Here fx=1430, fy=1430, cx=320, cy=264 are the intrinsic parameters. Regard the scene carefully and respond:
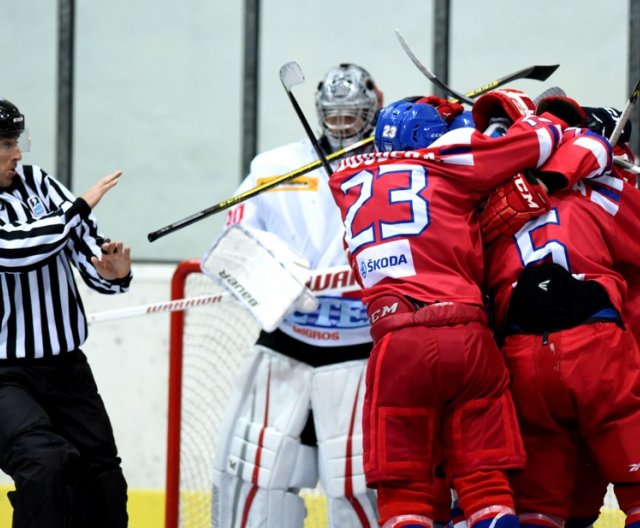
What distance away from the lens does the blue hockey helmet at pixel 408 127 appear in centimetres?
312

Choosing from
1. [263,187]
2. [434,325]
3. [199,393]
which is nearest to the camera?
[434,325]

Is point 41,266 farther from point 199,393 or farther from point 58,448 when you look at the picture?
point 199,393

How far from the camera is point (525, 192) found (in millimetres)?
2920

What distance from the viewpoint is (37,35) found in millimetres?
5316

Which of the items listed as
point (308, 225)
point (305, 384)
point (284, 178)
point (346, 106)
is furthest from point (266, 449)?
point (346, 106)

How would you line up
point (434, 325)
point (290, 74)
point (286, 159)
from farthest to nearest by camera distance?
point (286, 159) < point (290, 74) < point (434, 325)

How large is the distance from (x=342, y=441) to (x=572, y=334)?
929mm

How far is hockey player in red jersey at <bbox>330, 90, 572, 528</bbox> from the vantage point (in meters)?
2.85

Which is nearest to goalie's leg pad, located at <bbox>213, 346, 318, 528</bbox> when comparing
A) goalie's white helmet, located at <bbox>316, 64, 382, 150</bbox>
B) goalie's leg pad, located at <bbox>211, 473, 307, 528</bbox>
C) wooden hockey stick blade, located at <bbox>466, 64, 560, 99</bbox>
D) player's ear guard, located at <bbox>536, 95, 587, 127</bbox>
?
goalie's leg pad, located at <bbox>211, 473, 307, 528</bbox>

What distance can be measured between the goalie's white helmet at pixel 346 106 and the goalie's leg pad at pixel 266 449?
0.60 m

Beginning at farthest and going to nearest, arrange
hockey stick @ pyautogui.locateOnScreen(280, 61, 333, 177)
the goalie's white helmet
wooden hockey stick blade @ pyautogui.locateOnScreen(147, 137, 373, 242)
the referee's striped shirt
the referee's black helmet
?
the goalie's white helmet < wooden hockey stick blade @ pyautogui.locateOnScreen(147, 137, 373, 242) < hockey stick @ pyautogui.locateOnScreen(280, 61, 333, 177) < the referee's black helmet < the referee's striped shirt

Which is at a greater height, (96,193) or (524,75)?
(524,75)

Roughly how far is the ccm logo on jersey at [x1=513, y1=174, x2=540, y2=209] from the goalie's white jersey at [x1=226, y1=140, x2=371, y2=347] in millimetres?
831

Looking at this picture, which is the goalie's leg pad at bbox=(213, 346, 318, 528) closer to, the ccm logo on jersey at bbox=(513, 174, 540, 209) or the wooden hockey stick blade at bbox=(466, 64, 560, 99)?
the wooden hockey stick blade at bbox=(466, 64, 560, 99)
